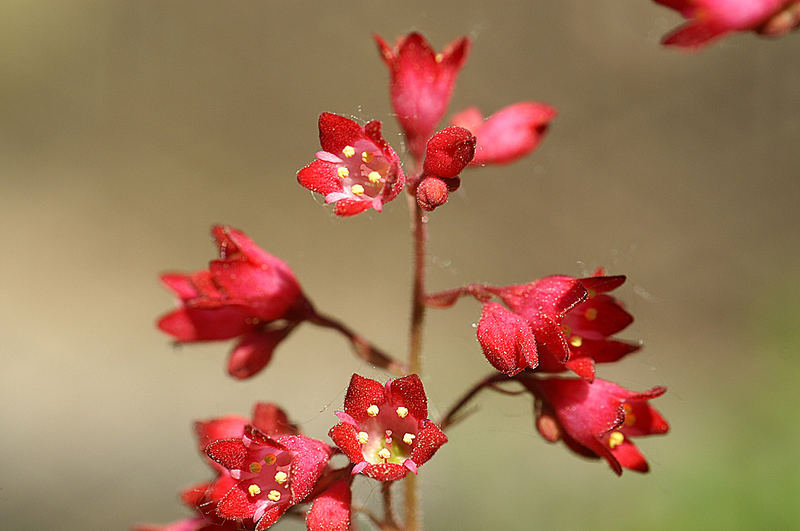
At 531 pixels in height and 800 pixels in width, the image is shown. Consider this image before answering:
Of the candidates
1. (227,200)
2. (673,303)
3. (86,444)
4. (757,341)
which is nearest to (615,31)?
(673,303)

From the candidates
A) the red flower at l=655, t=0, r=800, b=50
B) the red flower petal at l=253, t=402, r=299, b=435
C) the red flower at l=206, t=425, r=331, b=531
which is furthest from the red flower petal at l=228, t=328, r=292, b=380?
the red flower at l=655, t=0, r=800, b=50

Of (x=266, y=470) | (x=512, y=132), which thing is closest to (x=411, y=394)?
(x=266, y=470)

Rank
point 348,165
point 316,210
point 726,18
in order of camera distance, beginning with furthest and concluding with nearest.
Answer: point 316,210, point 348,165, point 726,18

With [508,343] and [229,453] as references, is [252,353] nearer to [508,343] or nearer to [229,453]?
[229,453]

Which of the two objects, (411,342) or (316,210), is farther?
(316,210)

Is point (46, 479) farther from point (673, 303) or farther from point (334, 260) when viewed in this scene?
point (673, 303)

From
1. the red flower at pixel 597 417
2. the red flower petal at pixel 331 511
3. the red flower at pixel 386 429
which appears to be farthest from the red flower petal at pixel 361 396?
the red flower at pixel 597 417

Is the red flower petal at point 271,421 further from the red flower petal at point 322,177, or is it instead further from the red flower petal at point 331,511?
the red flower petal at point 322,177
